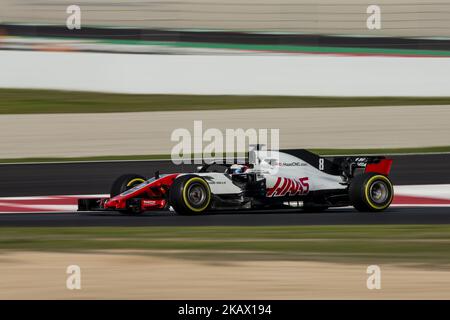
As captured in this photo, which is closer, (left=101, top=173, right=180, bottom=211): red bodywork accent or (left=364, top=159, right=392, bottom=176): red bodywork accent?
(left=101, top=173, right=180, bottom=211): red bodywork accent

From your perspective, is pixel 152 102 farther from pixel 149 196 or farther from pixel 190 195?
pixel 190 195

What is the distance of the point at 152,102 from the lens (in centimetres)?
1758

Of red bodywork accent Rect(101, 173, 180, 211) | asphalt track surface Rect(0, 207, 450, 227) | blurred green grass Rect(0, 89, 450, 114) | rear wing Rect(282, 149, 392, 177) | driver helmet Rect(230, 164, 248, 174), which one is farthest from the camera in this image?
blurred green grass Rect(0, 89, 450, 114)

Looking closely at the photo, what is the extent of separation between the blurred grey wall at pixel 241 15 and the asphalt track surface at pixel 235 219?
8.44 meters

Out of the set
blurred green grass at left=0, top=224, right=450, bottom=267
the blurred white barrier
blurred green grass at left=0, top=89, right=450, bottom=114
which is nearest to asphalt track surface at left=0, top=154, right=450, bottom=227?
blurred green grass at left=0, top=224, right=450, bottom=267

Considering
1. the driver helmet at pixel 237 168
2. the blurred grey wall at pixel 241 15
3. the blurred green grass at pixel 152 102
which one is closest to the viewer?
the driver helmet at pixel 237 168

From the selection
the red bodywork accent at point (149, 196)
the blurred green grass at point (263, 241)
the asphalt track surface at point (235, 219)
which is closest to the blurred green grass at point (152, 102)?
the asphalt track surface at point (235, 219)

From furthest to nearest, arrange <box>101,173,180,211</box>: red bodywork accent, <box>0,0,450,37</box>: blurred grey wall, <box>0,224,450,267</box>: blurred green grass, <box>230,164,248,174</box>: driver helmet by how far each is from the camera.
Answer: <box>0,0,450,37</box>: blurred grey wall
<box>230,164,248,174</box>: driver helmet
<box>101,173,180,211</box>: red bodywork accent
<box>0,224,450,267</box>: blurred green grass

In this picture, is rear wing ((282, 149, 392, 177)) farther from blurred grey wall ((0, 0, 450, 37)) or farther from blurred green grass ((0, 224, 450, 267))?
blurred grey wall ((0, 0, 450, 37))

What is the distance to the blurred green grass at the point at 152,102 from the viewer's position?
17344 millimetres

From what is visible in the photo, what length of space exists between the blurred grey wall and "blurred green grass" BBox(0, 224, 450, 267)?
987 centimetres

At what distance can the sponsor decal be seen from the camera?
10.7m

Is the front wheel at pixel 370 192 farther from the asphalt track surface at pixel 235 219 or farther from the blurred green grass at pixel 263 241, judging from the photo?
the blurred green grass at pixel 263 241

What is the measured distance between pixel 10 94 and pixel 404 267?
486 inches
